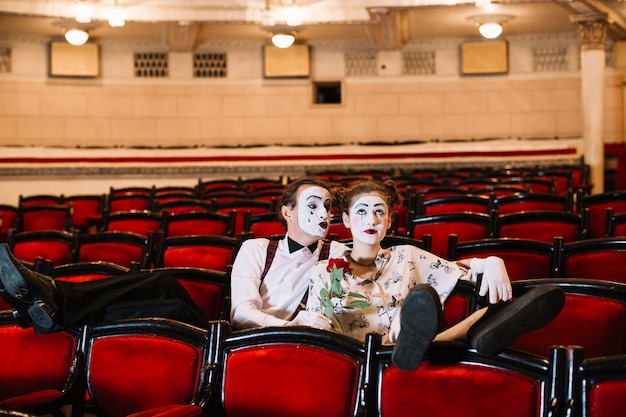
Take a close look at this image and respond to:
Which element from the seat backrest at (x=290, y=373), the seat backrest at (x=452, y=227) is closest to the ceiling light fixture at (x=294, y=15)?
the seat backrest at (x=452, y=227)

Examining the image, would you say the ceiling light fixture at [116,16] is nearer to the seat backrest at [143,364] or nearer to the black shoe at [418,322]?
the seat backrest at [143,364]

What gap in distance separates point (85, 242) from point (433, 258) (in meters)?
2.27

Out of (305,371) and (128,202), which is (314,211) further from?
(128,202)

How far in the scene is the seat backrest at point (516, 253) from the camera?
3.30 metres

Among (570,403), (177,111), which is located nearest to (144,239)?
(570,403)

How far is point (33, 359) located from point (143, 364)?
0.44 m

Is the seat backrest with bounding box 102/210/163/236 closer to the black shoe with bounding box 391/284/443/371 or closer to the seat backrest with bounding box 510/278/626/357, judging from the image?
the seat backrest with bounding box 510/278/626/357

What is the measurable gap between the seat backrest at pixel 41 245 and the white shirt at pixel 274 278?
1698mm

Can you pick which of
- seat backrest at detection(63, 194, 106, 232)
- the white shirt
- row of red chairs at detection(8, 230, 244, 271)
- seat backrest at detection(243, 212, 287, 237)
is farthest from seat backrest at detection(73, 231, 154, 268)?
seat backrest at detection(63, 194, 106, 232)

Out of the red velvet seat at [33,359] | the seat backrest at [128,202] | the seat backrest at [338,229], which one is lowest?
the red velvet seat at [33,359]

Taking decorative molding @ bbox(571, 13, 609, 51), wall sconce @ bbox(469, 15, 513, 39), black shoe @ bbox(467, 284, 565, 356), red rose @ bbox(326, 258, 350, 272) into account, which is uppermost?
wall sconce @ bbox(469, 15, 513, 39)

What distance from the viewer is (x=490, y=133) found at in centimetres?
1320

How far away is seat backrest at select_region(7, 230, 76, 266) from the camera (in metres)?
4.60

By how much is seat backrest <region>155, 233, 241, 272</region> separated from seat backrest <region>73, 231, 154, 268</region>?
7.6 inches
